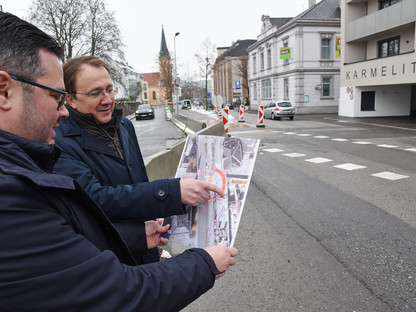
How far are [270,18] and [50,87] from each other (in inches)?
1922

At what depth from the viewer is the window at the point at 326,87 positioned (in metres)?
37.4

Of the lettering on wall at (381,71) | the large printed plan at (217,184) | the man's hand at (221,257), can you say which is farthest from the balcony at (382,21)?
the man's hand at (221,257)

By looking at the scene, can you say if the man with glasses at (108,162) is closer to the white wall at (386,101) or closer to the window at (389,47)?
the window at (389,47)

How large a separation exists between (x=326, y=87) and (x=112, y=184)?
3935cm

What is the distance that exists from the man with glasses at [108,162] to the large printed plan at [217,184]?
9 cm

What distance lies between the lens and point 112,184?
1.81 metres

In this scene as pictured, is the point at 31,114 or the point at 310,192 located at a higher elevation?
the point at 31,114

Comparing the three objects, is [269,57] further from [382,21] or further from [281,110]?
[382,21]

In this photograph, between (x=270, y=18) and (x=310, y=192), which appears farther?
(x=270, y=18)

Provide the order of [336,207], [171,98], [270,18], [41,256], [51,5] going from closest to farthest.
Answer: [41,256] → [336,207] → [51,5] → [270,18] → [171,98]

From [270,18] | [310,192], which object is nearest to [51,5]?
[270,18]

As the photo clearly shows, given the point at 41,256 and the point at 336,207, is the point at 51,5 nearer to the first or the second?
the point at 336,207

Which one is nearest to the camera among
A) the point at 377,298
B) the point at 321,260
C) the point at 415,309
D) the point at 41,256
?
the point at 41,256

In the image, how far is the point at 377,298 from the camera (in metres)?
2.91
